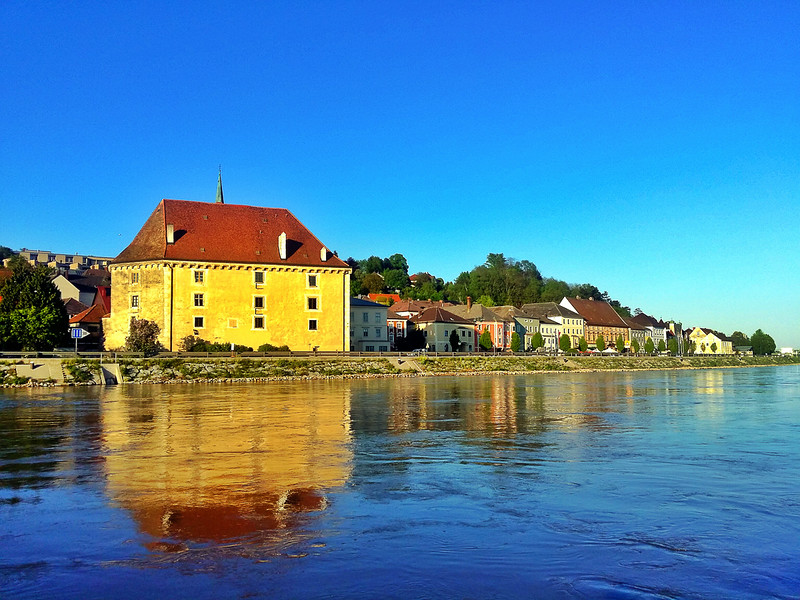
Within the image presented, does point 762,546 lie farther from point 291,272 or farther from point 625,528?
point 291,272

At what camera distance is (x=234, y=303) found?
61281 mm

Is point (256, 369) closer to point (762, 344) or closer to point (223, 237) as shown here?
point (223, 237)

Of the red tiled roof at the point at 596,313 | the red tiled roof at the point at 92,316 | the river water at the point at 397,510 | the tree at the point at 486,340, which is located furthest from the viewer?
the red tiled roof at the point at 596,313

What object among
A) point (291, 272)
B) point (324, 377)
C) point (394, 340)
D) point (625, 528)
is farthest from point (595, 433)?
point (394, 340)

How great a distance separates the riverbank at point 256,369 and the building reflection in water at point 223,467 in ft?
62.5

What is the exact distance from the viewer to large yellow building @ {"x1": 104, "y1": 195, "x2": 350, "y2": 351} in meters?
59.4

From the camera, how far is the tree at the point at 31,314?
169 feet

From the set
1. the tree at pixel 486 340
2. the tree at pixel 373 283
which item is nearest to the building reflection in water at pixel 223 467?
the tree at pixel 486 340

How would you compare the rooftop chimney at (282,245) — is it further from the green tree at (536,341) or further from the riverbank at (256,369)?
the green tree at (536,341)

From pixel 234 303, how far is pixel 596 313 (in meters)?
93.2

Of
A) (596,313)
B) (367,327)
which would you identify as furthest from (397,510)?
(596,313)

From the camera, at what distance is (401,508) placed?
10.2 m

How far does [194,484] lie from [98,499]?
159 cm

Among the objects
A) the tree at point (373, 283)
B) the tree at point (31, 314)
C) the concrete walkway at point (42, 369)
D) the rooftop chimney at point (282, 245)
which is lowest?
the concrete walkway at point (42, 369)
